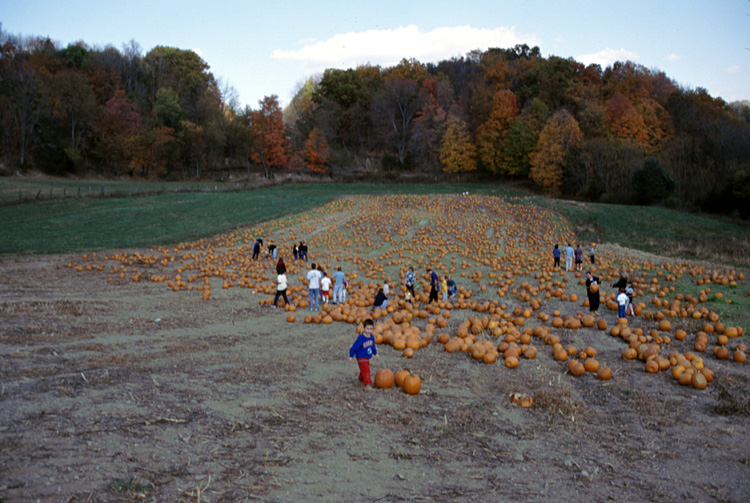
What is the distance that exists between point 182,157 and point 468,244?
223 feet

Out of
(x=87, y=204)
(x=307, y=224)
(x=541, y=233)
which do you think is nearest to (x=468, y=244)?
(x=541, y=233)

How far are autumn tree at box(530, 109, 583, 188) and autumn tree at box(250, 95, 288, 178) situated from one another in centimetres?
4010

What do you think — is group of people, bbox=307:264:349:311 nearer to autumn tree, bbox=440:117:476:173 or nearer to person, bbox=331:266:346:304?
person, bbox=331:266:346:304

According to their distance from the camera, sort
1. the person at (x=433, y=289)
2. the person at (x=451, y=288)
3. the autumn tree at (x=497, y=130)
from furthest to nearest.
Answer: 1. the autumn tree at (x=497, y=130)
2. the person at (x=451, y=288)
3. the person at (x=433, y=289)

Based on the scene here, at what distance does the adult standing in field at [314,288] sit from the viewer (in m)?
15.9

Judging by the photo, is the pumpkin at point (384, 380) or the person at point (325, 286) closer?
the pumpkin at point (384, 380)

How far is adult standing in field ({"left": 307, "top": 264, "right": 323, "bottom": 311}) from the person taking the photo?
15922mm

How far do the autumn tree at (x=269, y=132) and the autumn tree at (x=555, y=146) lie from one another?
4010cm

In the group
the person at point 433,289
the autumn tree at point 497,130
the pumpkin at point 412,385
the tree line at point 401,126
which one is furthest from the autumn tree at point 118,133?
the pumpkin at point 412,385

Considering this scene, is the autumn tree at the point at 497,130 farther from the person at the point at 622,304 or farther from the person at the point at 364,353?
the person at the point at 364,353

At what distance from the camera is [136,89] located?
8838 cm

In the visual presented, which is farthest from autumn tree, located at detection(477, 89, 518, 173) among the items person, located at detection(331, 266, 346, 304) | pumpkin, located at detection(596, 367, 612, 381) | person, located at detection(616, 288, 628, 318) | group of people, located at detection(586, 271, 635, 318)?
pumpkin, located at detection(596, 367, 612, 381)

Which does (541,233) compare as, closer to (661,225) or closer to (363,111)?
(661,225)

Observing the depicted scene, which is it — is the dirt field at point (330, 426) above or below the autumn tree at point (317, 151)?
below
